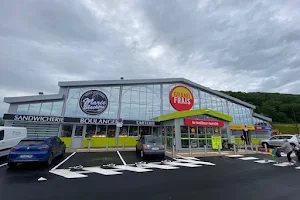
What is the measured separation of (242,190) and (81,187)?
525 centimetres

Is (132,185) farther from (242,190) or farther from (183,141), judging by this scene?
(183,141)

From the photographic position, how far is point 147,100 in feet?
67.2

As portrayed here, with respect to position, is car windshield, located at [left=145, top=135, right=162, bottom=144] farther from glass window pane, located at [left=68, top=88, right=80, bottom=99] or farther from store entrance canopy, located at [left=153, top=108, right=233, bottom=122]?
glass window pane, located at [left=68, top=88, right=80, bottom=99]

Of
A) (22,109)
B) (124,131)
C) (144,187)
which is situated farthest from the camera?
(124,131)

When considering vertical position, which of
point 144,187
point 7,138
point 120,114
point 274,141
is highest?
point 120,114

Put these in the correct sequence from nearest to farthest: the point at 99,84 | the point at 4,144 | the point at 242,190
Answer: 1. the point at 242,190
2. the point at 4,144
3. the point at 99,84

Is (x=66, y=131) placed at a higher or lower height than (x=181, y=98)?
lower

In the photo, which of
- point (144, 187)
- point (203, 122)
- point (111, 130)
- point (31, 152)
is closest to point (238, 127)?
point (203, 122)

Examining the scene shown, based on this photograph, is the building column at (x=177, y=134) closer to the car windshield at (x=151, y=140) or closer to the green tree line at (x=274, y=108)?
the car windshield at (x=151, y=140)

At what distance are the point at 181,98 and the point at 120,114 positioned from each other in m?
9.27

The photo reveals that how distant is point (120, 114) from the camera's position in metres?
18.6

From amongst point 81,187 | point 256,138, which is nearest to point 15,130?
point 81,187

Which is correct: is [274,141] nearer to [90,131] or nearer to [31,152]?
[90,131]

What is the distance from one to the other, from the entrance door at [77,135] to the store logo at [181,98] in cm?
1196
